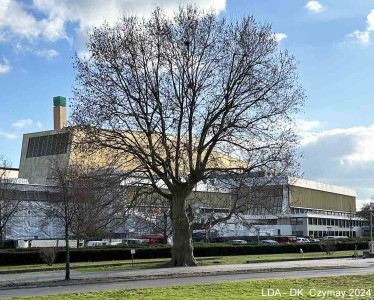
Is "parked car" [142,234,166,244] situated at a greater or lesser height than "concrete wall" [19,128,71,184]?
lesser

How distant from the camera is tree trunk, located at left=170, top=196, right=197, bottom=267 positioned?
35.2 metres

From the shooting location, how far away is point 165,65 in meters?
34.2

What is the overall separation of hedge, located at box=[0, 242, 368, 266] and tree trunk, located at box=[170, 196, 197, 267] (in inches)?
407

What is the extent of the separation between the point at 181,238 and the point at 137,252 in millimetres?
11236

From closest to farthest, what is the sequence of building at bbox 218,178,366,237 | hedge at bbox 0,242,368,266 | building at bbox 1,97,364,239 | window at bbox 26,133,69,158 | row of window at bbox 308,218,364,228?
1. hedge at bbox 0,242,368,266
2. building at bbox 1,97,364,239
3. building at bbox 218,178,366,237
4. window at bbox 26,133,69,158
5. row of window at bbox 308,218,364,228

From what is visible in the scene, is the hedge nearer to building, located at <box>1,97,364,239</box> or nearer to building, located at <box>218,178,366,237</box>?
building, located at <box>1,97,364,239</box>

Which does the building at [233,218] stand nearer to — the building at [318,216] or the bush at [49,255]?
the building at [318,216]

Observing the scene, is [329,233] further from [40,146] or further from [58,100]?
[58,100]

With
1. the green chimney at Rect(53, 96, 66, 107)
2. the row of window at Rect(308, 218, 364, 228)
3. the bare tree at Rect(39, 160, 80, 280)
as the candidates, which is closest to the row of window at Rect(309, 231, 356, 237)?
the row of window at Rect(308, 218, 364, 228)

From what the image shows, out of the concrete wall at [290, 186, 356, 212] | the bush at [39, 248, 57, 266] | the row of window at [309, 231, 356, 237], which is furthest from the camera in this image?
the concrete wall at [290, 186, 356, 212]

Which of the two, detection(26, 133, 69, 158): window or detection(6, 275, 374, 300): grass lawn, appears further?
detection(26, 133, 69, 158): window

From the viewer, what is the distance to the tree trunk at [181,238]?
3522 cm

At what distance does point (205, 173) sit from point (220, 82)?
611cm

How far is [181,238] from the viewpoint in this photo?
3544cm
